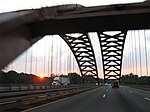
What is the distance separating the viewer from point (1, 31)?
1563 centimetres

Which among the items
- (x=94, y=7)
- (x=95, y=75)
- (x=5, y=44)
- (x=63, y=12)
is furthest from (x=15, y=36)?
(x=95, y=75)

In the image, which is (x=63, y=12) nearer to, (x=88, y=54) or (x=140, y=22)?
(x=140, y=22)

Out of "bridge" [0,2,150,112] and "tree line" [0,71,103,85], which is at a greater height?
"bridge" [0,2,150,112]

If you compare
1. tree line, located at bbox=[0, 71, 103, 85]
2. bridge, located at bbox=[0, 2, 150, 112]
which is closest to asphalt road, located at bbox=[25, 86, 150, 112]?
bridge, located at bbox=[0, 2, 150, 112]

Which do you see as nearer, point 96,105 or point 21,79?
point 96,105

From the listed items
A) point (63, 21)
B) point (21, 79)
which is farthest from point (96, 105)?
point (21, 79)

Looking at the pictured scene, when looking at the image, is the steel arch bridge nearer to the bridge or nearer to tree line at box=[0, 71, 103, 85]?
the bridge

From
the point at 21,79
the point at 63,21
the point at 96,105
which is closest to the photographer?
the point at 96,105

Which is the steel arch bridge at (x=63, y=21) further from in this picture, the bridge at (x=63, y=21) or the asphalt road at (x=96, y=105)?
the asphalt road at (x=96, y=105)

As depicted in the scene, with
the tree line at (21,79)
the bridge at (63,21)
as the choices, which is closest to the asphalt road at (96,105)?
the bridge at (63,21)

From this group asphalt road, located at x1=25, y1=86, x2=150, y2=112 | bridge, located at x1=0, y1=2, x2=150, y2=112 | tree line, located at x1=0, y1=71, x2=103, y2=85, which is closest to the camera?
asphalt road, located at x1=25, y1=86, x2=150, y2=112

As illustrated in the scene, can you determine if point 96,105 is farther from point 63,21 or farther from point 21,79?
point 21,79

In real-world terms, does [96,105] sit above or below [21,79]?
below

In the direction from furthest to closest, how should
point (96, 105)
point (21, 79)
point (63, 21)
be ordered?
point (21, 79) < point (63, 21) < point (96, 105)
